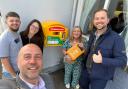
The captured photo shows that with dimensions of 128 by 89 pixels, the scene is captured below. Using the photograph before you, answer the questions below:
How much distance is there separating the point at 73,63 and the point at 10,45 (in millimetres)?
1439

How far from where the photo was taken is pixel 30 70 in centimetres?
181

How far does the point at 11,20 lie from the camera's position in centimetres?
305

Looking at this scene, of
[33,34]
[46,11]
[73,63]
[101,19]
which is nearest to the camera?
[101,19]

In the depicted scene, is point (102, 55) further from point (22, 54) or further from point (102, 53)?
point (22, 54)

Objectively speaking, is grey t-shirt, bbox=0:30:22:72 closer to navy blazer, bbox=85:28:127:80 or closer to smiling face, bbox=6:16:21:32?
smiling face, bbox=6:16:21:32

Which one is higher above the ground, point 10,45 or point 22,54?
point 22,54

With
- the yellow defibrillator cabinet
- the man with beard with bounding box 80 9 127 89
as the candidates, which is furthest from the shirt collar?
the yellow defibrillator cabinet

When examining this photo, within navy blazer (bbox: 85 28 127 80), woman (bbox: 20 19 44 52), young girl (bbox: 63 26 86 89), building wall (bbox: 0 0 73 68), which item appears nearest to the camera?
navy blazer (bbox: 85 28 127 80)

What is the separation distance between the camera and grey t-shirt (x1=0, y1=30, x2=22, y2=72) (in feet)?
9.37

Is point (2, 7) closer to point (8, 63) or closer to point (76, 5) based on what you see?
point (8, 63)

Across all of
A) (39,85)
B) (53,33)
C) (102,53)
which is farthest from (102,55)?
(53,33)

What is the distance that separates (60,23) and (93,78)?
1691 mm

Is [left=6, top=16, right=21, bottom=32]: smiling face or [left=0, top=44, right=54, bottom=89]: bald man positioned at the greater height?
[left=6, top=16, right=21, bottom=32]: smiling face

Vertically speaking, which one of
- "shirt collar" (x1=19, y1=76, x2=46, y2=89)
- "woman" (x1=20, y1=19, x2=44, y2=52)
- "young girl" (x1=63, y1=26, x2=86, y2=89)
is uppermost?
"woman" (x1=20, y1=19, x2=44, y2=52)
